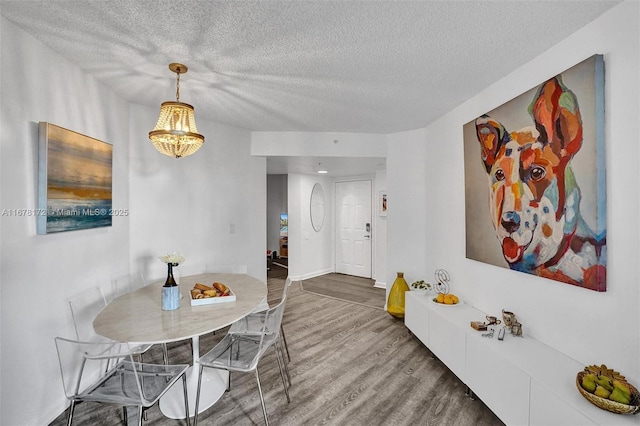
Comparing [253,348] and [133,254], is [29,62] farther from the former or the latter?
[253,348]

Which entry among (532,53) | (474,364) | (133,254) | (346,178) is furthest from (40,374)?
(346,178)

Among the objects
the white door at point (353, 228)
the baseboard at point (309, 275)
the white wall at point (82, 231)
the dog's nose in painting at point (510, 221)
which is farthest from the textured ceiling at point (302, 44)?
the baseboard at point (309, 275)

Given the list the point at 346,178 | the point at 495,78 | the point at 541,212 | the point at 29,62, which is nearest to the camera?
the point at 29,62

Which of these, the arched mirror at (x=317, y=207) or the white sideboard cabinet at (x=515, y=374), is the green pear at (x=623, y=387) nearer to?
the white sideboard cabinet at (x=515, y=374)

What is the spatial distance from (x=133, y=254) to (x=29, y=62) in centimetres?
175

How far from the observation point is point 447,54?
2023 mm

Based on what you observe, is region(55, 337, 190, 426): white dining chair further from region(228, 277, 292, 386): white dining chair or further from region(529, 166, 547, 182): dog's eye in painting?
region(529, 166, 547, 182): dog's eye in painting

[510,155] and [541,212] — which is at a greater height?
[510,155]

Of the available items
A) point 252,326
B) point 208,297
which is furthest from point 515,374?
point 208,297

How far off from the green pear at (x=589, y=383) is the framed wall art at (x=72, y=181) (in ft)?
10.2

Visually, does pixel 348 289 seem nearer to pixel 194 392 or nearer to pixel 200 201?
pixel 200 201

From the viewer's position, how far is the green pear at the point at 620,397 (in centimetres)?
134

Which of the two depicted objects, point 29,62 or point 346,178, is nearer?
point 29,62

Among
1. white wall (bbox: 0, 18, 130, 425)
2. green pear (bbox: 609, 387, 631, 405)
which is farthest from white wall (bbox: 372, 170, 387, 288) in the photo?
white wall (bbox: 0, 18, 130, 425)
